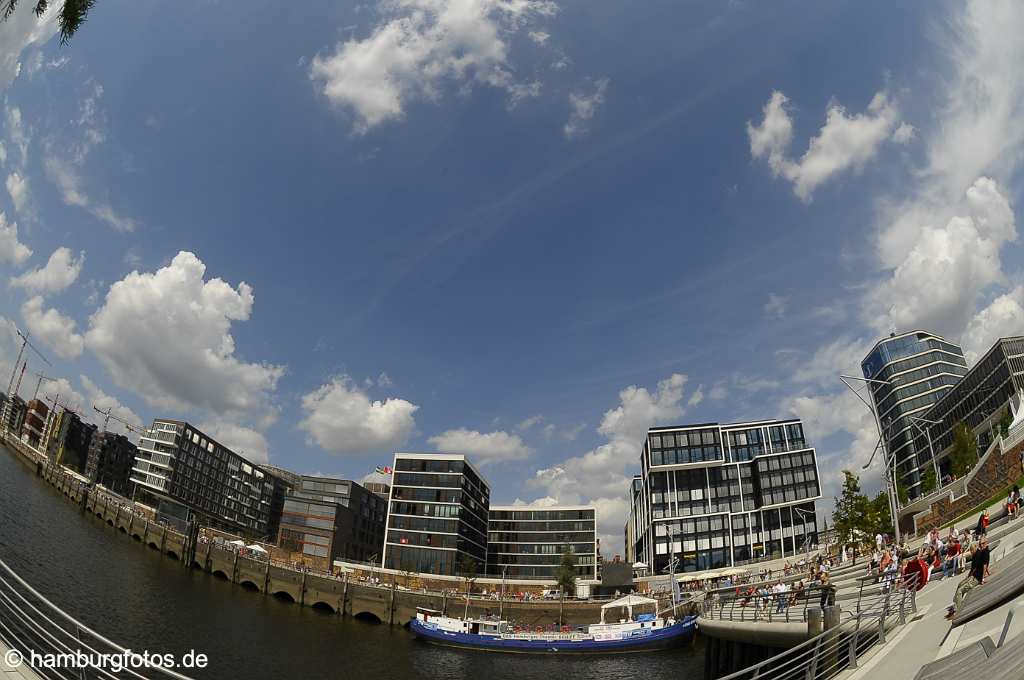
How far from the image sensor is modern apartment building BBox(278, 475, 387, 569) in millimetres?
96438

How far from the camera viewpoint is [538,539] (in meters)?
132

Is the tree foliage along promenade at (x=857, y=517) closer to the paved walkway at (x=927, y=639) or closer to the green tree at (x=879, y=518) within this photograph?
the green tree at (x=879, y=518)

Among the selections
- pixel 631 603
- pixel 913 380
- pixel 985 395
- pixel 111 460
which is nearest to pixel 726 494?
pixel 985 395

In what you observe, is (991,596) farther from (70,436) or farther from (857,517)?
(70,436)

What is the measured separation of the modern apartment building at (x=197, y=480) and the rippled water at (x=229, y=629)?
5542 centimetres

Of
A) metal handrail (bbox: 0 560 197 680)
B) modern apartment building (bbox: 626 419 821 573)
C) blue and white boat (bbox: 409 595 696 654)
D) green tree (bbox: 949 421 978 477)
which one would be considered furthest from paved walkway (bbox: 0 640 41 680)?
modern apartment building (bbox: 626 419 821 573)

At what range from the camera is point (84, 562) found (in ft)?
172

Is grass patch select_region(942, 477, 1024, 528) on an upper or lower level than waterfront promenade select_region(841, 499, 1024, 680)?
upper

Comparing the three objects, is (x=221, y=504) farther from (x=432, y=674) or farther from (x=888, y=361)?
(x=888, y=361)

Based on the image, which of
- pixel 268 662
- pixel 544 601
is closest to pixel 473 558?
pixel 544 601

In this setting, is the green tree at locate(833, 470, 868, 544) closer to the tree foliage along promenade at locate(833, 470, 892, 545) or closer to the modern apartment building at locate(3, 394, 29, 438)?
the tree foliage along promenade at locate(833, 470, 892, 545)

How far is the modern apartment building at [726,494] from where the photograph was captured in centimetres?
10069

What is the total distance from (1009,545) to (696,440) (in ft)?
304

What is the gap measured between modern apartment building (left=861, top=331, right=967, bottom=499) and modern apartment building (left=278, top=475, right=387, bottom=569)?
122 meters
